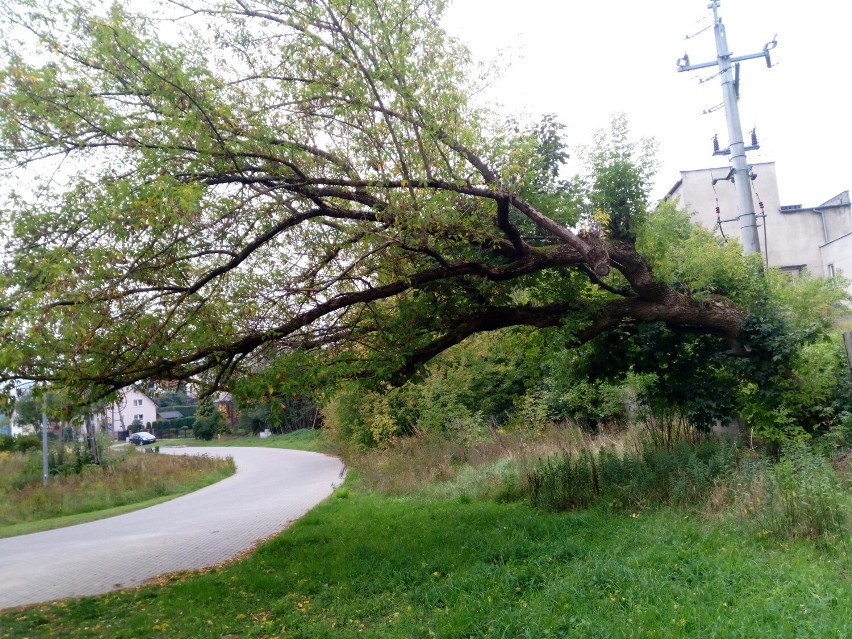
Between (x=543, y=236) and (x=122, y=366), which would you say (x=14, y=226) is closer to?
(x=122, y=366)

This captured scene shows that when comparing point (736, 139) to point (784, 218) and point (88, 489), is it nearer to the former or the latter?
point (88, 489)

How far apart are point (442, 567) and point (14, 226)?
5.66m

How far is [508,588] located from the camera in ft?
20.9

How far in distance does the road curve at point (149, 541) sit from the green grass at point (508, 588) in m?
1.25

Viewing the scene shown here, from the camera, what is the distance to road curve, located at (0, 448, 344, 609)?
974 centimetres

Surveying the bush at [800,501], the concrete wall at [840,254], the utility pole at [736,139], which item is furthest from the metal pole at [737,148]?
the concrete wall at [840,254]

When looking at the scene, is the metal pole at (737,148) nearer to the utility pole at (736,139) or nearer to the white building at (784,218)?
the utility pole at (736,139)

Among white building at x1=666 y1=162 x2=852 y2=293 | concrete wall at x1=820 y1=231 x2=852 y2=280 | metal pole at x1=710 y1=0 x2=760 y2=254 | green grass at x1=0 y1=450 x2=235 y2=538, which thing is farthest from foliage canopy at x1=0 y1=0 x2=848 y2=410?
white building at x1=666 y1=162 x2=852 y2=293

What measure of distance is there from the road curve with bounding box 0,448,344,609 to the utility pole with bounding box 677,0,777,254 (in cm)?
977

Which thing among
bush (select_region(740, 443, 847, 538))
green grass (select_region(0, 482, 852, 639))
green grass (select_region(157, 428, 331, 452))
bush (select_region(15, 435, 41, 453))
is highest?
bush (select_region(15, 435, 41, 453))

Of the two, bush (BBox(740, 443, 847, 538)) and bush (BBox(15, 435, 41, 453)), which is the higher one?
bush (BBox(15, 435, 41, 453))

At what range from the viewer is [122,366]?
771cm

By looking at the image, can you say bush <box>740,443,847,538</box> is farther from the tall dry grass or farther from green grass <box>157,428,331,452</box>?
green grass <box>157,428,331,452</box>

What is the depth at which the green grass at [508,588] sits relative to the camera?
16.5ft
